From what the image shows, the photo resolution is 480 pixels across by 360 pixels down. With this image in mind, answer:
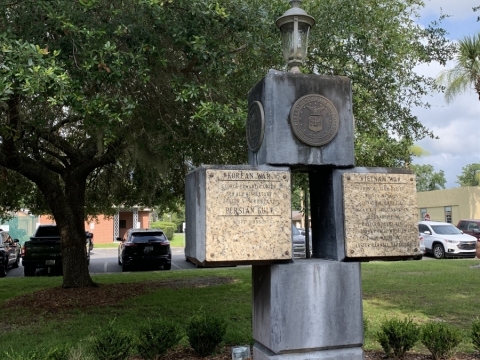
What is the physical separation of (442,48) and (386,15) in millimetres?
2069

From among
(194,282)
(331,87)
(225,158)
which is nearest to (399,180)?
(331,87)

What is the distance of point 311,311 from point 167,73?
4.84 metres

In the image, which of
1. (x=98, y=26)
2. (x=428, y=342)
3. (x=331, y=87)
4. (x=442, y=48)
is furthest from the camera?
(x=442, y=48)

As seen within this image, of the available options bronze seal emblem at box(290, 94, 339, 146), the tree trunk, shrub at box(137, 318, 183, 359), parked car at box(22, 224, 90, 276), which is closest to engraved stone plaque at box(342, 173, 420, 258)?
bronze seal emblem at box(290, 94, 339, 146)

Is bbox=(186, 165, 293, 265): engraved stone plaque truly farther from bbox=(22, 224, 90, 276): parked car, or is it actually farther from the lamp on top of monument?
bbox=(22, 224, 90, 276): parked car

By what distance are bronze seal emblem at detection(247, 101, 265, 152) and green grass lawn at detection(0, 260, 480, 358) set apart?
3003mm

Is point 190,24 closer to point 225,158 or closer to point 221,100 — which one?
point 221,100

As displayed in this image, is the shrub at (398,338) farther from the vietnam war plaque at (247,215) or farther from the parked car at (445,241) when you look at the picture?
the parked car at (445,241)

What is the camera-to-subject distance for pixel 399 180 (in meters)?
5.16

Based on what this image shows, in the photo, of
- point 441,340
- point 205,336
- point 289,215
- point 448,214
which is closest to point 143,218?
point 448,214

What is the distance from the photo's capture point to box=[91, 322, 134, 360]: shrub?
5359 millimetres

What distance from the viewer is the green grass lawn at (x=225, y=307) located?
7555mm

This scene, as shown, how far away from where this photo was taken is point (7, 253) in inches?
760

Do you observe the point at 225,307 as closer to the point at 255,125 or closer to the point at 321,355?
the point at 321,355
